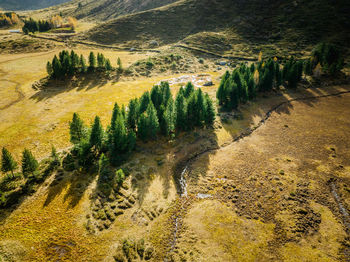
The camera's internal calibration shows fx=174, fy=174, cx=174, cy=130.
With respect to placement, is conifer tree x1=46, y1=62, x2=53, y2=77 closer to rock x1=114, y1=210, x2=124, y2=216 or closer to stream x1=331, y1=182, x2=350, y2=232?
rock x1=114, y1=210, x2=124, y2=216

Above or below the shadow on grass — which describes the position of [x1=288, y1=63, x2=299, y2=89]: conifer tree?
above

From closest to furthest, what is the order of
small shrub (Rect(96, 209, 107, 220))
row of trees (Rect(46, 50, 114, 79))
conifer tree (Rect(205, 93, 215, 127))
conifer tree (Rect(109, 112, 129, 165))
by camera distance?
small shrub (Rect(96, 209, 107, 220)), conifer tree (Rect(109, 112, 129, 165)), conifer tree (Rect(205, 93, 215, 127)), row of trees (Rect(46, 50, 114, 79))

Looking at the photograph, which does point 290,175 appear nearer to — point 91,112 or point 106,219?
point 106,219

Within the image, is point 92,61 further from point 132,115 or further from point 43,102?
point 132,115

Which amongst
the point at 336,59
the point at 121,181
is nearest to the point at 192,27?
the point at 336,59

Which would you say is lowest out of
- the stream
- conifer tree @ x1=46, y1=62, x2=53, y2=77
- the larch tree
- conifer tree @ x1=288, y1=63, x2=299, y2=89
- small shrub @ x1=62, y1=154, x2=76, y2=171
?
the stream

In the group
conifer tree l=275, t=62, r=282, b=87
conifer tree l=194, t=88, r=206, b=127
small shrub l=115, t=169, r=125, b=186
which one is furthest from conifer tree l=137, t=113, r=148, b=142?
conifer tree l=275, t=62, r=282, b=87

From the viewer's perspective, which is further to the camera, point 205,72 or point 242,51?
point 242,51

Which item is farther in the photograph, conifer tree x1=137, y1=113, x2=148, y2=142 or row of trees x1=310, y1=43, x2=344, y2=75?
row of trees x1=310, y1=43, x2=344, y2=75
